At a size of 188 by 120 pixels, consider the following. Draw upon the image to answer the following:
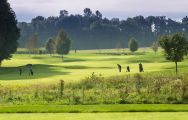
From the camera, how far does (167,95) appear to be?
104 ft

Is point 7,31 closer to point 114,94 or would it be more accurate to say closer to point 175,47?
point 175,47

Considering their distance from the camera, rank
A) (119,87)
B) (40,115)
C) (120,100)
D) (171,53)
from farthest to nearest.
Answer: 1. (171,53)
2. (119,87)
3. (120,100)
4. (40,115)

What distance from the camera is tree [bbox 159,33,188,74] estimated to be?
65625mm

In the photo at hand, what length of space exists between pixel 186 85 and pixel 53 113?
11.4 meters

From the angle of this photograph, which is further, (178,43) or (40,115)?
(178,43)

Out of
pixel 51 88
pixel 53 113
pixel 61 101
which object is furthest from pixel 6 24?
pixel 53 113

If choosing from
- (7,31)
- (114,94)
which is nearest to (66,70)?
(7,31)

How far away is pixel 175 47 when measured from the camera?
65.8 m

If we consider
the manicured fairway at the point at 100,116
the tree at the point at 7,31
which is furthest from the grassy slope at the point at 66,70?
the manicured fairway at the point at 100,116

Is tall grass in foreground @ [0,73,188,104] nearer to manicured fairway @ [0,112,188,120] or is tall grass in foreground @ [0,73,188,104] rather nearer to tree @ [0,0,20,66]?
manicured fairway @ [0,112,188,120]

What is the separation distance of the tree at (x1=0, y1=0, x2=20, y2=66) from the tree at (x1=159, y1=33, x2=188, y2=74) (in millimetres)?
32944

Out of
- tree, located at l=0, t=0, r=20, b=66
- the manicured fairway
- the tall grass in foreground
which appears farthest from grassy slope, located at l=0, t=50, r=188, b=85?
the manicured fairway

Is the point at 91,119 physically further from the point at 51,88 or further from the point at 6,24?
the point at 6,24

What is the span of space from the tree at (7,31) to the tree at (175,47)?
32.9 m
